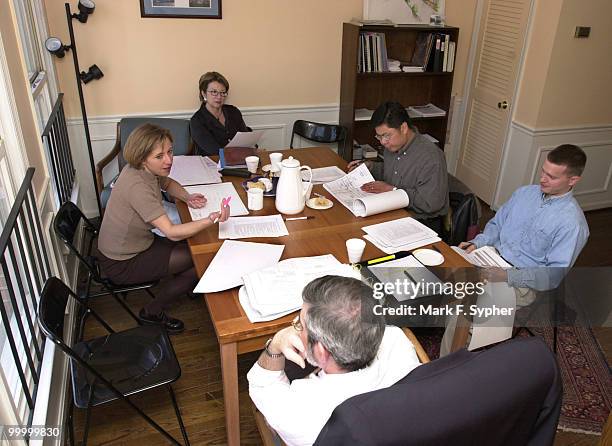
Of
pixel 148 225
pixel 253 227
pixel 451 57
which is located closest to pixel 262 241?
pixel 253 227

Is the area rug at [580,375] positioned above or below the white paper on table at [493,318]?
below

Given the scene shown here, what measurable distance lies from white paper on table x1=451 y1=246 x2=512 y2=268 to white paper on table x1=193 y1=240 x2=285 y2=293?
0.92 m

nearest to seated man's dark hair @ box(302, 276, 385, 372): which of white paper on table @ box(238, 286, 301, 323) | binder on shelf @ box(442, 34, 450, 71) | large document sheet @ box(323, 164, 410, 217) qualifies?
white paper on table @ box(238, 286, 301, 323)

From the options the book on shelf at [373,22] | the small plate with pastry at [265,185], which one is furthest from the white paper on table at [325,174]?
the book on shelf at [373,22]

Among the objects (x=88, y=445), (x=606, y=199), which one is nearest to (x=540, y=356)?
(x=88, y=445)

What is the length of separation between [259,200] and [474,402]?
1557mm

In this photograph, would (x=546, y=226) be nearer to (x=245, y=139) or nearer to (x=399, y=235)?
(x=399, y=235)

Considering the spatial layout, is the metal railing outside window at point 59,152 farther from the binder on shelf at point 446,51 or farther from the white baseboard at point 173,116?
the binder on shelf at point 446,51

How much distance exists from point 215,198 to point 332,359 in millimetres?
1462

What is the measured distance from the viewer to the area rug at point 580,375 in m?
2.20

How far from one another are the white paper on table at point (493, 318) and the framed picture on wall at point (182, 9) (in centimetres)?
282

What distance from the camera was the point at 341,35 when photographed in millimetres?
4004

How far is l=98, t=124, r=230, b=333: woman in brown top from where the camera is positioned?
7.10 feet

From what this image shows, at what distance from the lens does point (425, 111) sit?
426 cm
